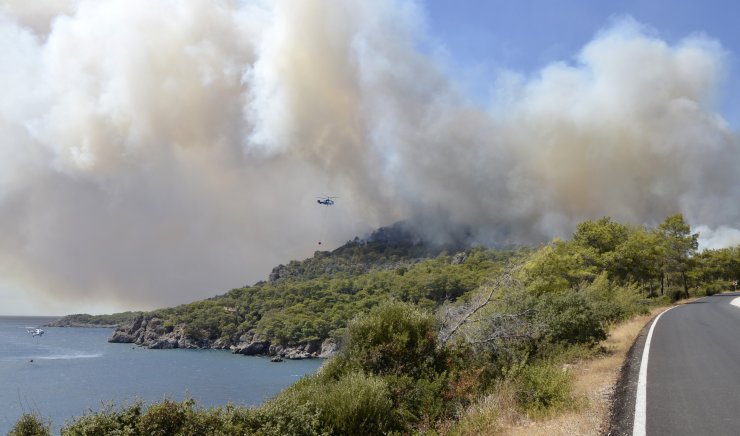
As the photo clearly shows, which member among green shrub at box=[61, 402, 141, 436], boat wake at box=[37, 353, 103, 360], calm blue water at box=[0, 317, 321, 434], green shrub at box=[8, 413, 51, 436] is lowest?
calm blue water at box=[0, 317, 321, 434]

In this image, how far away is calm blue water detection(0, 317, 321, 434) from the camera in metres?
64.8

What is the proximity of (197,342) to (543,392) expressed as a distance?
158 m

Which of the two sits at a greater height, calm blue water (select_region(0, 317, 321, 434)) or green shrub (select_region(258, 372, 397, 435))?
green shrub (select_region(258, 372, 397, 435))

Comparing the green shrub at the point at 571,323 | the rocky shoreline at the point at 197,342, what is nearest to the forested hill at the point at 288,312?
the rocky shoreline at the point at 197,342

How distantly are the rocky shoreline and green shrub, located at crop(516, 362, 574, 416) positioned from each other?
8545cm

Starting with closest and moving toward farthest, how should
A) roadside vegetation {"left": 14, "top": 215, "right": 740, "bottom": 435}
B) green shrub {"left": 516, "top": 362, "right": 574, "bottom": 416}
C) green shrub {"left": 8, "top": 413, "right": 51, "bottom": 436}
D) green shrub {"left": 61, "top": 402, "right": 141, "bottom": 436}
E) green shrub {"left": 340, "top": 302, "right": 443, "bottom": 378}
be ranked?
green shrub {"left": 61, "top": 402, "right": 141, "bottom": 436}, roadside vegetation {"left": 14, "top": 215, "right": 740, "bottom": 435}, green shrub {"left": 516, "top": 362, "right": 574, "bottom": 416}, green shrub {"left": 8, "top": 413, "right": 51, "bottom": 436}, green shrub {"left": 340, "top": 302, "right": 443, "bottom": 378}

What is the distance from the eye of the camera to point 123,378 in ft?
289

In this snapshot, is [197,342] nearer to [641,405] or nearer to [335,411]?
[335,411]

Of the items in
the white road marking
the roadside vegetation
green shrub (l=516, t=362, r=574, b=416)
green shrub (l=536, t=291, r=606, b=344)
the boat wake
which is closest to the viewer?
the white road marking

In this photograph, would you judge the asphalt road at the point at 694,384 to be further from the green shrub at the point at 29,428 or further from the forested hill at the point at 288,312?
the forested hill at the point at 288,312

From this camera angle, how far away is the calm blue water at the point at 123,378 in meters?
64.8

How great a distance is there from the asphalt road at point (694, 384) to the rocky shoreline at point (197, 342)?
81.6 meters

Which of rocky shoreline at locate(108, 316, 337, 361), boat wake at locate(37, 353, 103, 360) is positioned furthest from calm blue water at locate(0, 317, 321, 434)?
rocky shoreline at locate(108, 316, 337, 361)

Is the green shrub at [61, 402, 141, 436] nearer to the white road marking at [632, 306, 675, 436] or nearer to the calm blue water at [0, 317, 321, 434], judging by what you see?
the white road marking at [632, 306, 675, 436]
